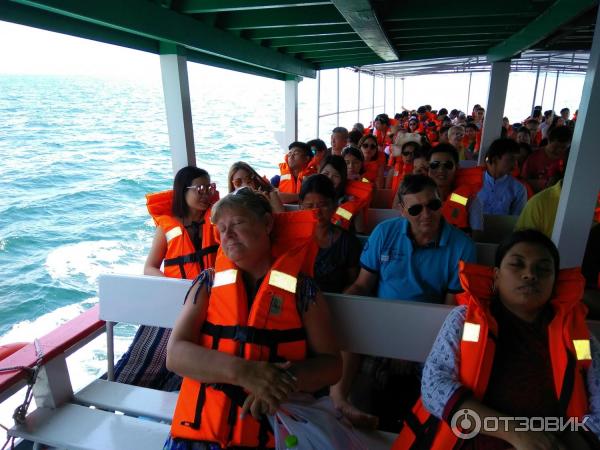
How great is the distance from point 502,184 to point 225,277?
2.83m

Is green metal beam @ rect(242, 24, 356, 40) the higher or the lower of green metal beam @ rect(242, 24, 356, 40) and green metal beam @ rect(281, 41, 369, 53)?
the lower

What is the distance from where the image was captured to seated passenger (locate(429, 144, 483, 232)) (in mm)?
2748

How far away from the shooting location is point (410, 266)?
6.43 feet

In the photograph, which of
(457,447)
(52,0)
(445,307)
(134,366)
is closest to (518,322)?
(445,307)

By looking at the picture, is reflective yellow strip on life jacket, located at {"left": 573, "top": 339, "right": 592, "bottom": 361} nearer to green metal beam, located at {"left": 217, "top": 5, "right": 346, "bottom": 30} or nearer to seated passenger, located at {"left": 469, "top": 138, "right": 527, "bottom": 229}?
seated passenger, located at {"left": 469, "top": 138, "right": 527, "bottom": 229}

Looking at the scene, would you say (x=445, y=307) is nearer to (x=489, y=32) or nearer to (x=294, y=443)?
(x=294, y=443)

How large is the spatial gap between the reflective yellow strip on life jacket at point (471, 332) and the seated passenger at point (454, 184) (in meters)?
1.53

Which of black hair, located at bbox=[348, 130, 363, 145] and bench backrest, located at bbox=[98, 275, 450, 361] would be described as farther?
black hair, located at bbox=[348, 130, 363, 145]

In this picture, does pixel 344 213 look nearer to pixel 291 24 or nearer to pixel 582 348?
pixel 291 24

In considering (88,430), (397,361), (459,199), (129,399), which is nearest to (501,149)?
(459,199)

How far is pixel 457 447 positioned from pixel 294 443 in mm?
520

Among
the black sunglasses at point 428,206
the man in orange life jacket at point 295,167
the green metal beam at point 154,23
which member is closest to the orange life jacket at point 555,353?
the black sunglasses at point 428,206

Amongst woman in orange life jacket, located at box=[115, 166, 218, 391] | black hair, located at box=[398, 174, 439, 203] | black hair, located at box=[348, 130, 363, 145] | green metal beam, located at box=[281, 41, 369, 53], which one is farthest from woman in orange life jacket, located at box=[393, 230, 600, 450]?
black hair, located at box=[348, 130, 363, 145]

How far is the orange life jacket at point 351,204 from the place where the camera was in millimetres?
2863
